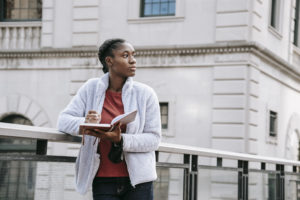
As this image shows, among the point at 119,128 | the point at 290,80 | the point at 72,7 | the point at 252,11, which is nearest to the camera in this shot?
the point at 119,128

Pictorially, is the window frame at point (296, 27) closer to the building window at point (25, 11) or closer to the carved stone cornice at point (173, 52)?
the carved stone cornice at point (173, 52)

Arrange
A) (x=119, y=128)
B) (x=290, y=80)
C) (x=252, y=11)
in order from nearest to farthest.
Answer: (x=119, y=128)
(x=252, y=11)
(x=290, y=80)

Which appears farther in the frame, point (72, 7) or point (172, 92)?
point (72, 7)

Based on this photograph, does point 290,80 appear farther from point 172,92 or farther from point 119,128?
point 119,128

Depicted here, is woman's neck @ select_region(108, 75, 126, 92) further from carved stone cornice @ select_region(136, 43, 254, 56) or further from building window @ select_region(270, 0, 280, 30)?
building window @ select_region(270, 0, 280, 30)

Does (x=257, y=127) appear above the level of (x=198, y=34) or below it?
below

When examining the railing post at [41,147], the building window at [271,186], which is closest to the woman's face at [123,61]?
the railing post at [41,147]

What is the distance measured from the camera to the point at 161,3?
19844 millimetres

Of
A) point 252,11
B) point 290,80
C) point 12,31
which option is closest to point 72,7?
point 12,31

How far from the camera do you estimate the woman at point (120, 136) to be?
14.9 feet

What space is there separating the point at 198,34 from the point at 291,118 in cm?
585

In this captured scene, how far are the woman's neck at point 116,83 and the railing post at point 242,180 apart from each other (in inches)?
151

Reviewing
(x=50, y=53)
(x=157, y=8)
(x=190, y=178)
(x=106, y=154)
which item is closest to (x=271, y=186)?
(x=190, y=178)

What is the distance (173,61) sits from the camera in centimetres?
1917
